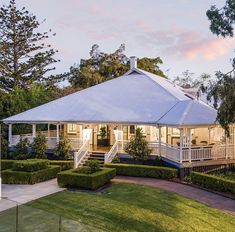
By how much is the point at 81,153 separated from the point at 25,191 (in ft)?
21.4

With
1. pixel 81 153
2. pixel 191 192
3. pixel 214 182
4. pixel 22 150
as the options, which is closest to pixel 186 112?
pixel 214 182

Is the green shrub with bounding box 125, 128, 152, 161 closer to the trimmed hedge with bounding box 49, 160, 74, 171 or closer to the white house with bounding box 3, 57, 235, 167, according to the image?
the white house with bounding box 3, 57, 235, 167

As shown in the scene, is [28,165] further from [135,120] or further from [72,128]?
[72,128]

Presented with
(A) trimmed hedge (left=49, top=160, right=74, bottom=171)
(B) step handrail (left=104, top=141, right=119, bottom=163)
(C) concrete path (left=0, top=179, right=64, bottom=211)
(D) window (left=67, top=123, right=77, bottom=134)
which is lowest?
(C) concrete path (left=0, top=179, right=64, bottom=211)

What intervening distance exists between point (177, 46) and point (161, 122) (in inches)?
525

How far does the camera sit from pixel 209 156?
2088 cm

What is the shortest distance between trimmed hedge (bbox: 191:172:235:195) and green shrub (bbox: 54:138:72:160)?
30.1 ft

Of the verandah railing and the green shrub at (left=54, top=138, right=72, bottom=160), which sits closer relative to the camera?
the green shrub at (left=54, top=138, right=72, bottom=160)

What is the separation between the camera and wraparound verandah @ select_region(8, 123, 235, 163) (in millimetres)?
20422

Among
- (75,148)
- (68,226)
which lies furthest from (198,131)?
(68,226)

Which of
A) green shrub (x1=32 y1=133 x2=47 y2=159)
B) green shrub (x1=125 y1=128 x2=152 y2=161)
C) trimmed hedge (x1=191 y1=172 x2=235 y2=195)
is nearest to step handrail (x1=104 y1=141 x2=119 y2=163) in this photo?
green shrub (x1=125 y1=128 x2=152 y2=161)

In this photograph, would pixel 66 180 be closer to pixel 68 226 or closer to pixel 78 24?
pixel 68 226

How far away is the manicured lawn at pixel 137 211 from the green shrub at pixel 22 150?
849 cm

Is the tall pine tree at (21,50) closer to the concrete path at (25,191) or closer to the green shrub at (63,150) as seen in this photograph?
the green shrub at (63,150)
